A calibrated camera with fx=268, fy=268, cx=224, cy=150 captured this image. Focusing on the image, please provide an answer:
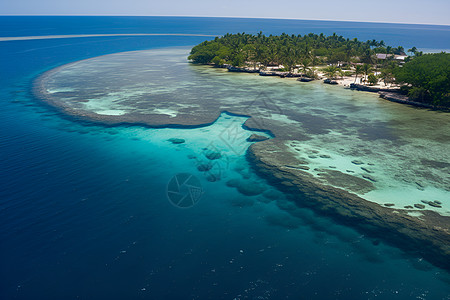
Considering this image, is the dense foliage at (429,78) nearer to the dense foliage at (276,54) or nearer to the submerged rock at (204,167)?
the dense foliage at (276,54)

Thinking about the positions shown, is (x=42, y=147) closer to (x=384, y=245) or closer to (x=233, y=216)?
(x=233, y=216)

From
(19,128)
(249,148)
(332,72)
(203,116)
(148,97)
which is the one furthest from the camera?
(332,72)

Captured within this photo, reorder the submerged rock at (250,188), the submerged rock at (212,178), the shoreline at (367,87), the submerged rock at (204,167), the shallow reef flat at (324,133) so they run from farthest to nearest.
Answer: the shoreline at (367,87) < the submerged rock at (204,167) < the submerged rock at (212,178) < the submerged rock at (250,188) < the shallow reef flat at (324,133)

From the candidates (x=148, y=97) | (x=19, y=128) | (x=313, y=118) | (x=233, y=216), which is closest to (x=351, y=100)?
(x=313, y=118)

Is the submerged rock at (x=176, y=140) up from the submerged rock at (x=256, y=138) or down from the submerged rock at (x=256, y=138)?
down

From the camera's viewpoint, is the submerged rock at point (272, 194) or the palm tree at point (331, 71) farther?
the palm tree at point (331, 71)

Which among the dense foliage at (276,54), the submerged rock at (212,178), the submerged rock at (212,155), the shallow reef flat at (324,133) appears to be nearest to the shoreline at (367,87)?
the dense foliage at (276,54)

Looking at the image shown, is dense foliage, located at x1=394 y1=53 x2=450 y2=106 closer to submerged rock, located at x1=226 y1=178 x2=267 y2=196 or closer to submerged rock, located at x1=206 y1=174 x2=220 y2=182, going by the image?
submerged rock, located at x1=226 y1=178 x2=267 y2=196
